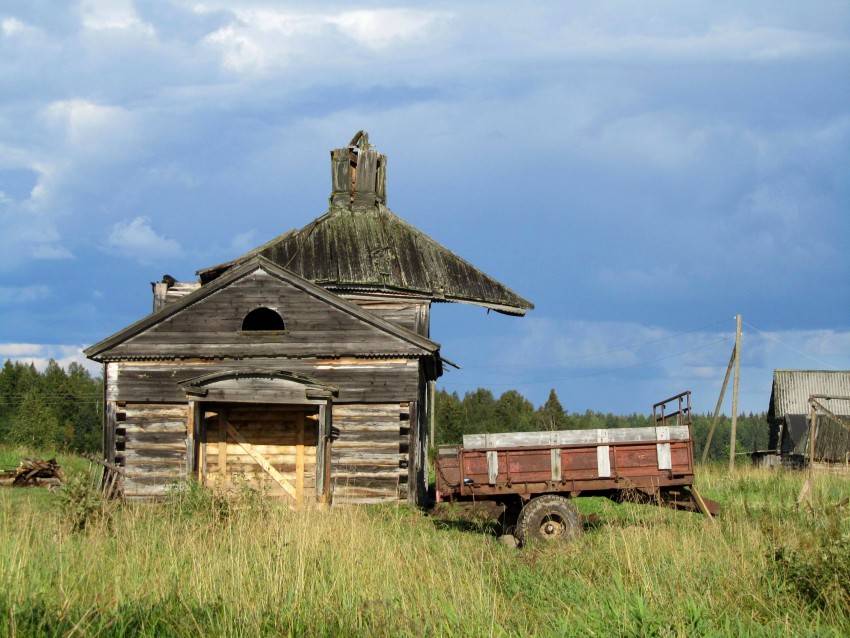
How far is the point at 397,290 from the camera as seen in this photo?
998 inches

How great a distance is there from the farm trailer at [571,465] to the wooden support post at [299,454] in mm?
5499

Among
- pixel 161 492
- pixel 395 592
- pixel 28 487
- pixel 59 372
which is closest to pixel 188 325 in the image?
pixel 161 492

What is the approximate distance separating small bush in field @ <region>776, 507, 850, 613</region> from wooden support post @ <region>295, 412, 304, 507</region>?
11746mm

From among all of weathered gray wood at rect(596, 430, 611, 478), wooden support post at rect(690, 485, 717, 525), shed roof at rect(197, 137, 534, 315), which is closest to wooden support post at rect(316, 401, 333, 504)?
weathered gray wood at rect(596, 430, 611, 478)

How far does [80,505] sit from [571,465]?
698 centimetres

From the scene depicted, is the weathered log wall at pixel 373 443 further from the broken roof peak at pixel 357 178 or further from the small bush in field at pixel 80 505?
the broken roof peak at pixel 357 178

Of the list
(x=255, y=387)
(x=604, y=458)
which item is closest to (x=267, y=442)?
(x=255, y=387)

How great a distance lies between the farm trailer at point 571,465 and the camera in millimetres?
13070

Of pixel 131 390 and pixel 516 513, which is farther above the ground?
pixel 131 390

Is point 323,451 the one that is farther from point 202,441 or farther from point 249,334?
point 249,334

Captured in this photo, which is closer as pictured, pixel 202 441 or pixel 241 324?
pixel 202 441

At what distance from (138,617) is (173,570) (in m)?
1.36

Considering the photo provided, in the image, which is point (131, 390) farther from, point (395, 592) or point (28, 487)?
point (395, 592)

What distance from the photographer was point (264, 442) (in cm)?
1816
